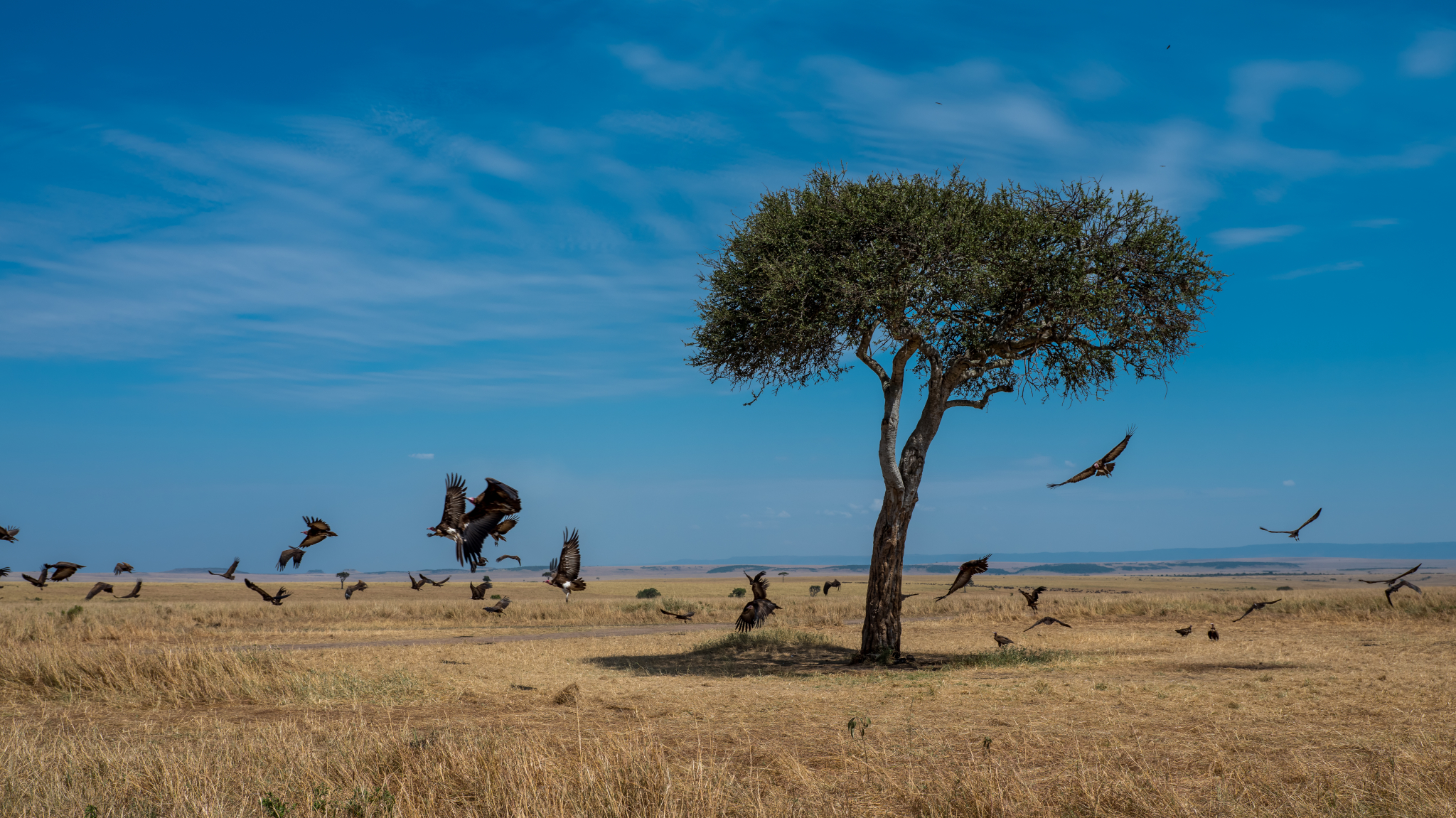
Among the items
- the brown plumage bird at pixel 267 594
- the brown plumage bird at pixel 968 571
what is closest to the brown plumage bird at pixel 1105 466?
the brown plumage bird at pixel 968 571

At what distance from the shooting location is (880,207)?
23000mm

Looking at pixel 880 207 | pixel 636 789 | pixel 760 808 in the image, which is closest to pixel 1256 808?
pixel 760 808

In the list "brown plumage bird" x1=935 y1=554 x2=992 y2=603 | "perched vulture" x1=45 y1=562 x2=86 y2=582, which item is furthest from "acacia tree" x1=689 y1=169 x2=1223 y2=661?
"perched vulture" x1=45 y1=562 x2=86 y2=582

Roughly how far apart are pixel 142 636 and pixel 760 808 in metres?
32.3

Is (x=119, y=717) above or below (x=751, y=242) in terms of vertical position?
below

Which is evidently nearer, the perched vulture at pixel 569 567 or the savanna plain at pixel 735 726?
the savanna plain at pixel 735 726

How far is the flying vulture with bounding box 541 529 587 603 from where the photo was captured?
17.3 meters

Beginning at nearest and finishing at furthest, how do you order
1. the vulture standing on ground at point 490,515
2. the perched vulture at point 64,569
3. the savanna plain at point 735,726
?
the savanna plain at point 735,726, the vulture standing on ground at point 490,515, the perched vulture at point 64,569

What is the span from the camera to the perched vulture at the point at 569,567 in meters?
17.3

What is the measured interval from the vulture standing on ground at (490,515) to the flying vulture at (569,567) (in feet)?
19.4

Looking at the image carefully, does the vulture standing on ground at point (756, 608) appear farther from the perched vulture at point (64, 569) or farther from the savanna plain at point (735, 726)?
the perched vulture at point (64, 569)

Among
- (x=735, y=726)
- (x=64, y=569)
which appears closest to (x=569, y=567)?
(x=735, y=726)

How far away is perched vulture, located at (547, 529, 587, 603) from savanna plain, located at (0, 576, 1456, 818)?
2.04 m

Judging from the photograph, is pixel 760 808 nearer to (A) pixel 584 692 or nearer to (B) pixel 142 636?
(A) pixel 584 692
